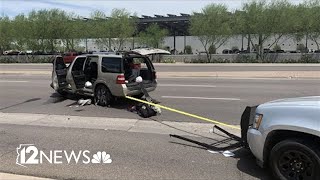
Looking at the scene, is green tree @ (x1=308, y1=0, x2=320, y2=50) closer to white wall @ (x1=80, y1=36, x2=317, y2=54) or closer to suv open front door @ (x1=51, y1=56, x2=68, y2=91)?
white wall @ (x1=80, y1=36, x2=317, y2=54)

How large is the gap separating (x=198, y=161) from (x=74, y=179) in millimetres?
1860

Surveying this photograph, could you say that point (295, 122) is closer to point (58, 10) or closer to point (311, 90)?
point (311, 90)

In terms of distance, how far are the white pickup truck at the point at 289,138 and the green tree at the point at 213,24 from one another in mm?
39859

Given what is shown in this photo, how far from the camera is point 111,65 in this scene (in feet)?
36.7

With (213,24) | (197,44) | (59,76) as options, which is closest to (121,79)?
(59,76)

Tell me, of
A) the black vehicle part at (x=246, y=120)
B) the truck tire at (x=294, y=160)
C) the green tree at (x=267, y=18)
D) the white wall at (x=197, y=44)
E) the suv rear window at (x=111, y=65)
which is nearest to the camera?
the truck tire at (x=294, y=160)

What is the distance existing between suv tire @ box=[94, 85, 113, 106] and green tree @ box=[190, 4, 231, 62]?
33.9 m

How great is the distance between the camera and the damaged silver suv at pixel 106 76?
11000 mm

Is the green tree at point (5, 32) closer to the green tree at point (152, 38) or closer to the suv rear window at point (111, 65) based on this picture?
the green tree at point (152, 38)

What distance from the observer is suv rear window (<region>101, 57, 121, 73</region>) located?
433 inches

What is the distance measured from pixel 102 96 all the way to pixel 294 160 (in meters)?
7.60

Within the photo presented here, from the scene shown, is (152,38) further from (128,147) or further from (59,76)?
(128,147)

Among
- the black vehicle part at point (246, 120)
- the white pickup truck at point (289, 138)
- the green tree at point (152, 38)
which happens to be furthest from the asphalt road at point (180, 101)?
the green tree at point (152, 38)

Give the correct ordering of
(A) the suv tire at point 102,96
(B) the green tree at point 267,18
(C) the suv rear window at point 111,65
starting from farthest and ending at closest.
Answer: (B) the green tree at point 267,18
(A) the suv tire at point 102,96
(C) the suv rear window at point 111,65
